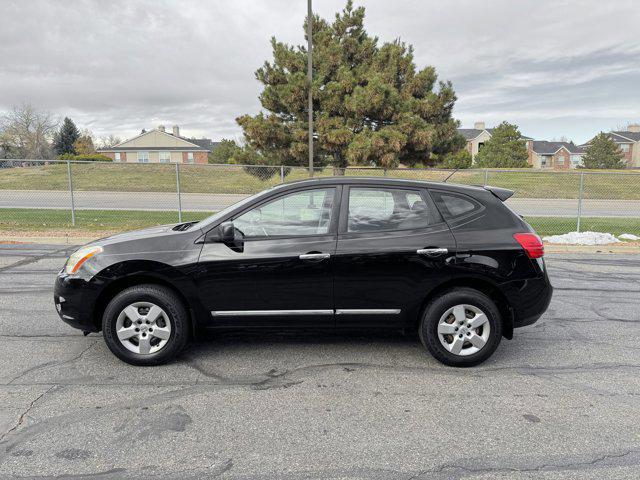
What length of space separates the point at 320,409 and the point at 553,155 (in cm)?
8607

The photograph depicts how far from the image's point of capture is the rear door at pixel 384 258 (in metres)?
3.90

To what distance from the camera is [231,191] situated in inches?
897

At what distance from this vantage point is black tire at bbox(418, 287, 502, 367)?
3.90 metres

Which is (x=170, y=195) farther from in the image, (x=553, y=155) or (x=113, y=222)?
(x=553, y=155)

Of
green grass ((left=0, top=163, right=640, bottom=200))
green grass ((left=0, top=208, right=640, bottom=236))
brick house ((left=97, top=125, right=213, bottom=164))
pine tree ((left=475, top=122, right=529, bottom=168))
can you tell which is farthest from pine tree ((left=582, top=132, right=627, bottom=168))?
brick house ((left=97, top=125, right=213, bottom=164))

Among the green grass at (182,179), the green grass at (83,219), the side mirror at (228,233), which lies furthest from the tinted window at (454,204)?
the green grass at (182,179)

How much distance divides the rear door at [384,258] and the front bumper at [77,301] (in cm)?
206

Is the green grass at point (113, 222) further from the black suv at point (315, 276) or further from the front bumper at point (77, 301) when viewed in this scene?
the black suv at point (315, 276)

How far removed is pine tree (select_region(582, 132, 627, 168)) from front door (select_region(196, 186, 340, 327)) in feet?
196

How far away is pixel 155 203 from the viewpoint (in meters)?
19.4

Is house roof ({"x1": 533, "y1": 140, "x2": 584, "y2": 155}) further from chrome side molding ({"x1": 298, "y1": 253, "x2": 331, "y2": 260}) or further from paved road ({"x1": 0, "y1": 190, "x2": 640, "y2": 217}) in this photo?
chrome side molding ({"x1": 298, "y1": 253, "x2": 331, "y2": 260})

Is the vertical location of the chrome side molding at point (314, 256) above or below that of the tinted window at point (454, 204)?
below

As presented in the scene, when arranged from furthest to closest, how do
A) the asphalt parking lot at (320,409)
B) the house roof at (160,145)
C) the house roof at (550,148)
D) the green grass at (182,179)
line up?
the house roof at (550,148), the house roof at (160,145), the green grass at (182,179), the asphalt parking lot at (320,409)

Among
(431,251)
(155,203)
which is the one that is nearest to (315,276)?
(431,251)
